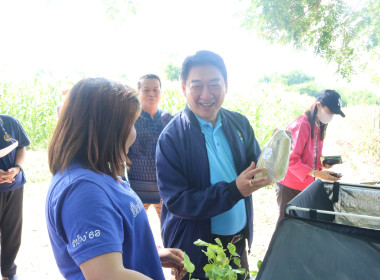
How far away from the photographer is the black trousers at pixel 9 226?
2727 mm

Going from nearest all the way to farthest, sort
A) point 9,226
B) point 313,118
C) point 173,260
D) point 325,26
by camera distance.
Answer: point 173,260 < point 313,118 < point 9,226 < point 325,26

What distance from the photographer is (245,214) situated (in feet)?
5.41

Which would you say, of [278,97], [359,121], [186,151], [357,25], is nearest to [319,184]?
[186,151]

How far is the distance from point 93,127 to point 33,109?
9.73m

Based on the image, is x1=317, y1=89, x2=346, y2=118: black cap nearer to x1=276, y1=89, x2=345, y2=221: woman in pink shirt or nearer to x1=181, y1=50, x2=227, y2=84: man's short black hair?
x1=276, y1=89, x2=345, y2=221: woman in pink shirt

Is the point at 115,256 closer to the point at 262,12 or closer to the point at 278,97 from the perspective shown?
the point at 262,12

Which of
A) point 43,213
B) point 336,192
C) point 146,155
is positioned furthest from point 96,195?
point 43,213

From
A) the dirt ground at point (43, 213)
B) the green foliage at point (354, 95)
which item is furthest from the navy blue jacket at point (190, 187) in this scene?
the green foliage at point (354, 95)

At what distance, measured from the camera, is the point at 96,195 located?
2.61 feet

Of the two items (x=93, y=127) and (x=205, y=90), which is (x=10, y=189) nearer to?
(x=205, y=90)

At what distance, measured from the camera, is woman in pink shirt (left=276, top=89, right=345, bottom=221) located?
2.59m

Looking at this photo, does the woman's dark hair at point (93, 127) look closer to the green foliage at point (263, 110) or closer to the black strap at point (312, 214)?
the black strap at point (312, 214)

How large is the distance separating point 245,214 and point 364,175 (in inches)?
250

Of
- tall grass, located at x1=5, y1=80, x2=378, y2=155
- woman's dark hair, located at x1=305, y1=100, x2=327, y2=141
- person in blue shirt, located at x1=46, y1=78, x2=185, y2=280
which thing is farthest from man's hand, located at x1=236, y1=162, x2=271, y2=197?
tall grass, located at x1=5, y1=80, x2=378, y2=155
